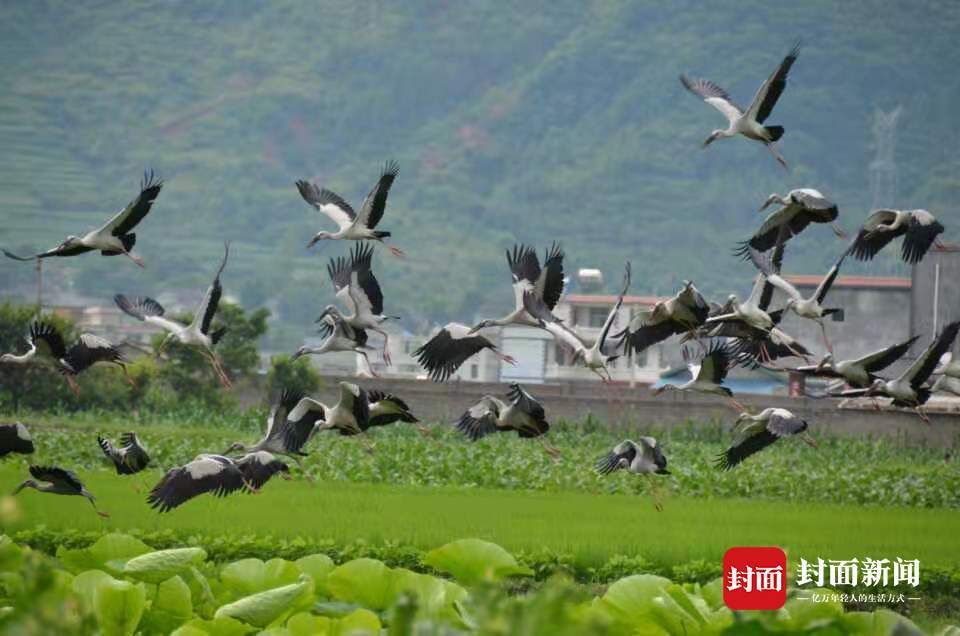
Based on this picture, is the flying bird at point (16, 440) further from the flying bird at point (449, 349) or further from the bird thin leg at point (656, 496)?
the bird thin leg at point (656, 496)

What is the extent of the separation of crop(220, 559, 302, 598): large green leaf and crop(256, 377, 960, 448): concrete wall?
98.0ft

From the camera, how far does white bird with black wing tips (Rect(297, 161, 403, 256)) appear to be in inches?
459

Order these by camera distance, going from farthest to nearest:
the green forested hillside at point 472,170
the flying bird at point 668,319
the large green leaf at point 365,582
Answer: the green forested hillside at point 472,170 → the flying bird at point 668,319 → the large green leaf at point 365,582

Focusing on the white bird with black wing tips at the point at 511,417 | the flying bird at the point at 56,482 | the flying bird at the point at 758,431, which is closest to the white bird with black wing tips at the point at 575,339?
the white bird with black wing tips at the point at 511,417

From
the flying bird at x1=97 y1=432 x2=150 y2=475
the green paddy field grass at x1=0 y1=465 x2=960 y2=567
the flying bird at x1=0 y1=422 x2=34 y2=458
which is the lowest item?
the green paddy field grass at x1=0 y1=465 x2=960 y2=567

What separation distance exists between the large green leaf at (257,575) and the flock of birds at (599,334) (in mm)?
4945

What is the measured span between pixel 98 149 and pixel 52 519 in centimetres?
17218

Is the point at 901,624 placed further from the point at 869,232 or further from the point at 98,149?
the point at 98,149

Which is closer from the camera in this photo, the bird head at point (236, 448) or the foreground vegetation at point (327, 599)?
the foreground vegetation at point (327, 599)

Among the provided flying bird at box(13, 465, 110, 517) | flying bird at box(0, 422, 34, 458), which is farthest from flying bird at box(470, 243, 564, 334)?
flying bird at box(0, 422, 34, 458)

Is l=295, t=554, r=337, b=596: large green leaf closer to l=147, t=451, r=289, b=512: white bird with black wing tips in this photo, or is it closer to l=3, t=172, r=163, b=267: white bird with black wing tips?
l=147, t=451, r=289, b=512: white bird with black wing tips

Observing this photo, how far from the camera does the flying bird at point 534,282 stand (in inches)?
437

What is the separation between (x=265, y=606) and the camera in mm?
5258

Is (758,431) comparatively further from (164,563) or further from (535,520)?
(164,563)
